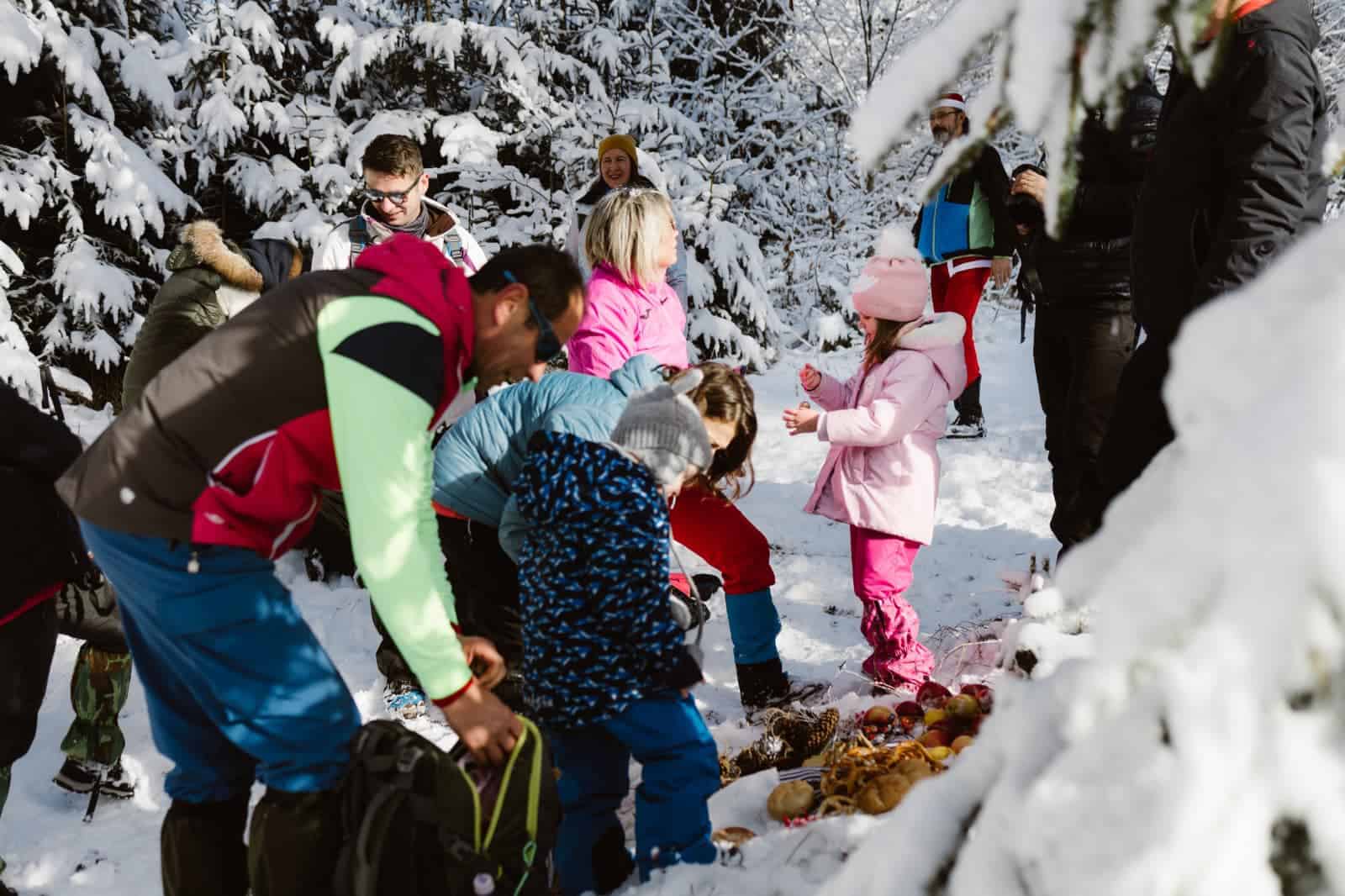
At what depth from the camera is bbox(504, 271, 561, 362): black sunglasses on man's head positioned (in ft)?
6.68

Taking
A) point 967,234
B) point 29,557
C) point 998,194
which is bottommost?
point 29,557

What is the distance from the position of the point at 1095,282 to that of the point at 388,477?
3183 millimetres

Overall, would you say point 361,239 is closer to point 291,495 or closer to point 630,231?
point 630,231

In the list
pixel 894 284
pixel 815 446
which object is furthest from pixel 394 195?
pixel 815 446

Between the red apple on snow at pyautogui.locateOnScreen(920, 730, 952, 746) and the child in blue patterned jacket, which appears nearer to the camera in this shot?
the child in blue patterned jacket

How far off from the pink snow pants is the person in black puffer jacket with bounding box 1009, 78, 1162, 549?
69cm

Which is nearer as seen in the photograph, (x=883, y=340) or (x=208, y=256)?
(x=883, y=340)

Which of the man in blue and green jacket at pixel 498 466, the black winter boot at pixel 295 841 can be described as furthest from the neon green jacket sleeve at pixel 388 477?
the man in blue and green jacket at pixel 498 466

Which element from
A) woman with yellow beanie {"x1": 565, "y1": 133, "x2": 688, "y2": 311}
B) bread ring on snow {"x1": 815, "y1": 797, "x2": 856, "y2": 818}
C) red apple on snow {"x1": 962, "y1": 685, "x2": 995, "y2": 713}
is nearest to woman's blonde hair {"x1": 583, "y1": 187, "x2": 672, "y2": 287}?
woman with yellow beanie {"x1": 565, "y1": 133, "x2": 688, "y2": 311}

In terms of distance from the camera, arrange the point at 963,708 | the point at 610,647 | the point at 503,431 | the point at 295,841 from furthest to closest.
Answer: the point at 503,431, the point at 963,708, the point at 610,647, the point at 295,841

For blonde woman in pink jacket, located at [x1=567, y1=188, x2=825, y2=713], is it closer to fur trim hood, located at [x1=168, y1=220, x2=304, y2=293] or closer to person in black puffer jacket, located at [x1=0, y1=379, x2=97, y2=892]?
fur trim hood, located at [x1=168, y1=220, x2=304, y2=293]

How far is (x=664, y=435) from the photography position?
2504mm

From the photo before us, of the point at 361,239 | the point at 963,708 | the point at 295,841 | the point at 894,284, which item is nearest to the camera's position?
the point at 295,841

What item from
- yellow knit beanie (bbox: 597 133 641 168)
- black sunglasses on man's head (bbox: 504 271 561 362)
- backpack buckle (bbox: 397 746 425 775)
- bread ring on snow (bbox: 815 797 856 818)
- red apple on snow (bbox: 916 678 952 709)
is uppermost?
yellow knit beanie (bbox: 597 133 641 168)
